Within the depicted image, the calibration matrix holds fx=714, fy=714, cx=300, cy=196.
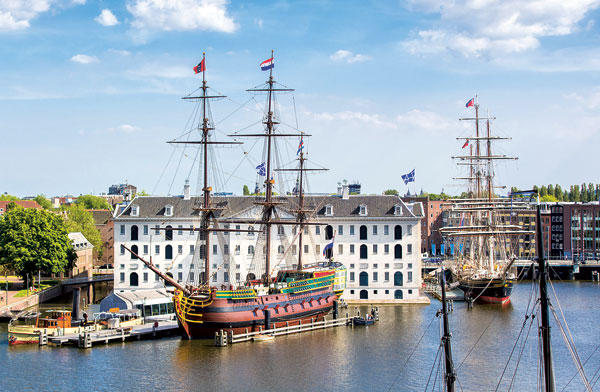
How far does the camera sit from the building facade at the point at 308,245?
3725 inches

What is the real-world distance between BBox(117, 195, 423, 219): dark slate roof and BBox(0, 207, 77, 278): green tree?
11395 millimetres

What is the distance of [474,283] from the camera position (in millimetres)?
100938

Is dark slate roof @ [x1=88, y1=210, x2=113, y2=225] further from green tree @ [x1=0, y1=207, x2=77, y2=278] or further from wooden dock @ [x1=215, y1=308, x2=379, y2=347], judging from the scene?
wooden dock @ [x1=215, y1=308, x2=379, y2=347]

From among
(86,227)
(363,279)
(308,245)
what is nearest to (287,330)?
(308,245)

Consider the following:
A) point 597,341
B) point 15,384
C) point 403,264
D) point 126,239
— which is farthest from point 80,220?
point 597,341

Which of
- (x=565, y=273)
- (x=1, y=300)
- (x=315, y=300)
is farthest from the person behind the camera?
(x=565, y=273)

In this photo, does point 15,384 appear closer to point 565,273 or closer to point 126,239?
point 126,239

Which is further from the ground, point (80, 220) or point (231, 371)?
point (80, 220)

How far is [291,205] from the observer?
9756 cm

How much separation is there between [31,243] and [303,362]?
55.4 meters

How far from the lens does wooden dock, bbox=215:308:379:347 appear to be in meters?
65.9

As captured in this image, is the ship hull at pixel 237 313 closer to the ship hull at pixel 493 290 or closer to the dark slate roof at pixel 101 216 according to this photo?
the ship hull at pixel 493 290

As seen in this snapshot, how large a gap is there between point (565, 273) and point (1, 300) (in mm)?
105659

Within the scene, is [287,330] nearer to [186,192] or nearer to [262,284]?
[262,284]
